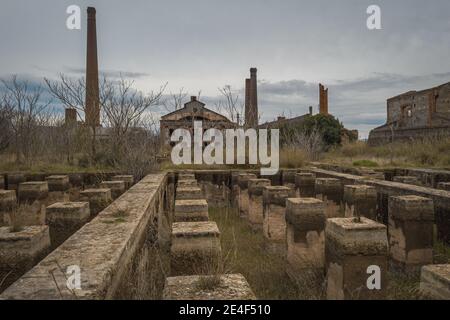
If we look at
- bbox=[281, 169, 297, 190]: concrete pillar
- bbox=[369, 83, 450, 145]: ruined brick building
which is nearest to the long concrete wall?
bbox=[281, 169, 297, 190]: concrete pillar

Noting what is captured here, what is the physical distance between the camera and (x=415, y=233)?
14.8ft

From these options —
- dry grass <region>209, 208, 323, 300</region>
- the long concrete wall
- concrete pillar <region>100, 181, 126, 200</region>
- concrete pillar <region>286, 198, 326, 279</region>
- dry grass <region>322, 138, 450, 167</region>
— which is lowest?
dry grass <region>209, 208, 323, 300</region>

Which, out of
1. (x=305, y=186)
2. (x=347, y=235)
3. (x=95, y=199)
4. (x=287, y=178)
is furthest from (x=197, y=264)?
(x=287, y=178)

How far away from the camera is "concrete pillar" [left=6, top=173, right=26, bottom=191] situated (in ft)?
30.6

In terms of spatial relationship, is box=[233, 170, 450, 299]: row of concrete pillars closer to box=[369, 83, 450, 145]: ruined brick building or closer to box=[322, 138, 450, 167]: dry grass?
box=[322, 138, 450, 167]: dry grass

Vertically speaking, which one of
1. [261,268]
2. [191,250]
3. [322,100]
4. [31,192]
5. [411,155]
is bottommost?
[261,268]

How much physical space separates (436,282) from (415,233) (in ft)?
7.48

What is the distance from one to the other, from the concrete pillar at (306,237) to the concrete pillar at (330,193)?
2.54 metres

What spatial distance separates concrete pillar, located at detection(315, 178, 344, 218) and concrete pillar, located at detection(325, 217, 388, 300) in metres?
3.64

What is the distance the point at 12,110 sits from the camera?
14.8 metres

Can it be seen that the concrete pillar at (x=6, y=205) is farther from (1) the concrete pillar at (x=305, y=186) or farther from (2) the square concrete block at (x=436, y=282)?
(2) the square concrete block at (x=436, y=282)

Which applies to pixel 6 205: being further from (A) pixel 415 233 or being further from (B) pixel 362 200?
(A) pixel 415 233
